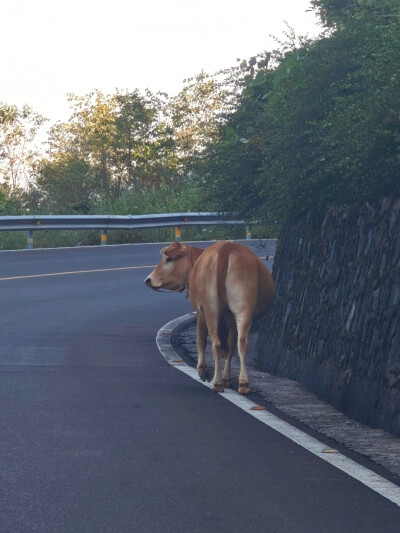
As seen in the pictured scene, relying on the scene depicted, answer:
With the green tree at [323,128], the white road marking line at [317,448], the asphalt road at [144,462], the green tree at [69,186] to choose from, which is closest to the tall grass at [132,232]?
the green tree at [323,128]

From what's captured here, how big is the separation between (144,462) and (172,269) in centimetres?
431

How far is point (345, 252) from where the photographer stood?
9961mm

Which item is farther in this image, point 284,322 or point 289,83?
point 289,83

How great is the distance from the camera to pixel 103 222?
3272cm

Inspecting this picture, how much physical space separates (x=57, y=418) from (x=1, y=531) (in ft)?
10.0

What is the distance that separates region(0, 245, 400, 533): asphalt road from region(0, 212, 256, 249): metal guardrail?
18167mm

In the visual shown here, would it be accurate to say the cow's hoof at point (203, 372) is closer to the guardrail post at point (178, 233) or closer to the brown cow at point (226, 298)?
the brown cow at point (226, 298)

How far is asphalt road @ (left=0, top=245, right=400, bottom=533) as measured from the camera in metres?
5.41

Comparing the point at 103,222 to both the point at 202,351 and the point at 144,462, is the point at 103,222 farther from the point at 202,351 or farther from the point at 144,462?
the point at 144,462

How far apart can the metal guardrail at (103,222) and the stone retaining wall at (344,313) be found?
19.3 metres

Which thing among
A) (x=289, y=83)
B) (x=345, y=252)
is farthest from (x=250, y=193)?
(x=345, y=252)

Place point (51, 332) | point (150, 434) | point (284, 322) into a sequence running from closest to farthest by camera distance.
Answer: point (150, 434), point (284, 322), point (51, 332)

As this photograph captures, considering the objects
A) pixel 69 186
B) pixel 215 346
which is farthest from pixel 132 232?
pixel 215 346

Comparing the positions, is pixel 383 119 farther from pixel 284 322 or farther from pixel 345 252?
pixel 284 322
